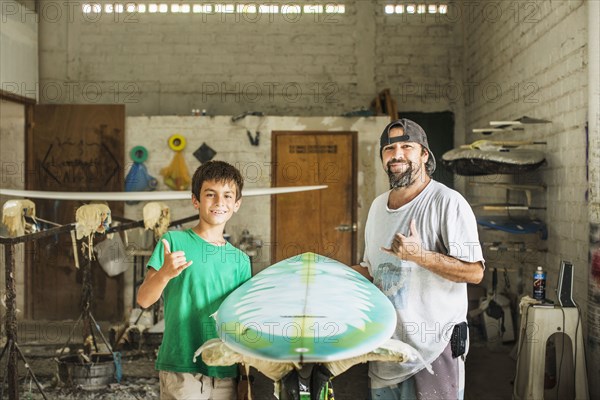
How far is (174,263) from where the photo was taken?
5.32 ft

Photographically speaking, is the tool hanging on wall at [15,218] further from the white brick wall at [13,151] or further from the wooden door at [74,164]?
the white brick wall at [13,151]

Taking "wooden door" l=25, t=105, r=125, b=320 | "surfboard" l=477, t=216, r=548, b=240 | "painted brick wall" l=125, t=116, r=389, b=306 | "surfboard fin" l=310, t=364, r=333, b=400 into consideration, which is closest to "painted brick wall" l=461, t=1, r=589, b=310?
"surfboard" l=477, t=216, r=548, b=240

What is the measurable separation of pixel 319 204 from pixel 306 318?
394 centimetres

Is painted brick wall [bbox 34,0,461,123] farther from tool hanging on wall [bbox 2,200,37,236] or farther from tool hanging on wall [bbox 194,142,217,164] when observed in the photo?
tool hanging on wall [bbox 2,200,37,236]

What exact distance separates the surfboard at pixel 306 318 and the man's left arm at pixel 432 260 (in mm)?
177

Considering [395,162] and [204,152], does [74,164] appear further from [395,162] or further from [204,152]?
[395,162]

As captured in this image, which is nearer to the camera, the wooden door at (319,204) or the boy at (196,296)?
the boy at (196,296)

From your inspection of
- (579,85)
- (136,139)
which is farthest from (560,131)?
(136,139)

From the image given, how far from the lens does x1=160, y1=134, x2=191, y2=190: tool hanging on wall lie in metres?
5.54

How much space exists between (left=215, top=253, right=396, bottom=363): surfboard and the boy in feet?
0.24

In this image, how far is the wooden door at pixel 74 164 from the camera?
219 inches

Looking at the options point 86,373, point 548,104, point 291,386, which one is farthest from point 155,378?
point 548,104

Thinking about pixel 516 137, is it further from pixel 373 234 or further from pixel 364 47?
pixel 373 234

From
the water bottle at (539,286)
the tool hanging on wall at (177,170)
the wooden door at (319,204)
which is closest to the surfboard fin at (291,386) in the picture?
the water bottle at (539,286)
